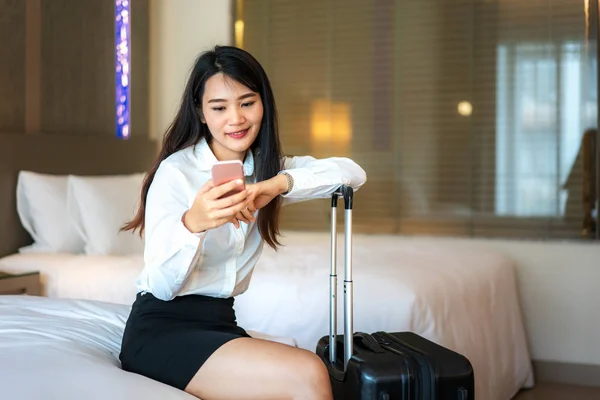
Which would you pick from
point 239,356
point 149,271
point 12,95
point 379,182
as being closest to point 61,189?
point 12,95

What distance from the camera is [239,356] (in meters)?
1.54

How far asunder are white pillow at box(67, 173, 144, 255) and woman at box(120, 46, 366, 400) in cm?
184

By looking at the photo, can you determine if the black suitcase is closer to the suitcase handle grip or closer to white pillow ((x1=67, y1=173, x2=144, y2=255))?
the suitcase handle grip

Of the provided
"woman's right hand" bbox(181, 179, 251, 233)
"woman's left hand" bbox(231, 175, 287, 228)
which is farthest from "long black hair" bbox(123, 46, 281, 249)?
"woman's right hand" bbox(181, 179, 251, 233)

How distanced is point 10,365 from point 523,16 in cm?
360

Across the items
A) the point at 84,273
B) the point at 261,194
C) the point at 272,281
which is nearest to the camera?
the point at 261,194

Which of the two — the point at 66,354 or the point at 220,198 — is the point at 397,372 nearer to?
the point at 220,198

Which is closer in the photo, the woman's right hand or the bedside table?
the woman's right hand

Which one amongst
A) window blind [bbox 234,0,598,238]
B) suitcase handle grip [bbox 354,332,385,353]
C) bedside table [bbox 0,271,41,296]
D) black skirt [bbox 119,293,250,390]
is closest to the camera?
black skirt [bbox 119,293,250,390]

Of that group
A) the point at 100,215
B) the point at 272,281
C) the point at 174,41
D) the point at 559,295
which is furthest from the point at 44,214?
the point at 559,295

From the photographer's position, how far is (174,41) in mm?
5047

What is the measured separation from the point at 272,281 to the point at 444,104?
2090 mm

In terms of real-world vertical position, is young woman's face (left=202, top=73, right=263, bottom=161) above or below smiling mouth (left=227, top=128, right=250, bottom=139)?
above

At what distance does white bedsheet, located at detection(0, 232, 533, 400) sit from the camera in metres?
2.72
